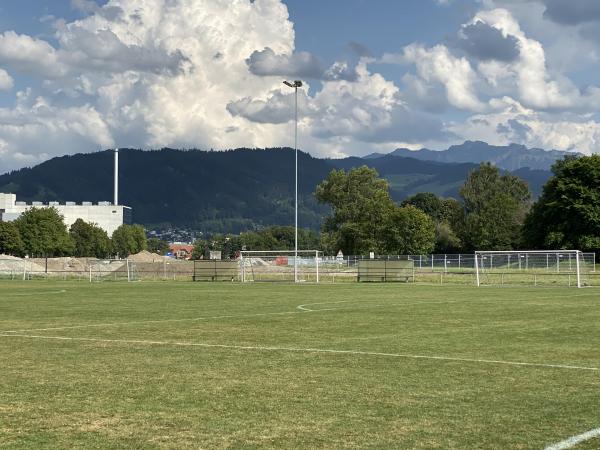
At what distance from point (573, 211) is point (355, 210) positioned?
3403 centimetres

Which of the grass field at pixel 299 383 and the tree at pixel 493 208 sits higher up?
the tree at pixel 493 208

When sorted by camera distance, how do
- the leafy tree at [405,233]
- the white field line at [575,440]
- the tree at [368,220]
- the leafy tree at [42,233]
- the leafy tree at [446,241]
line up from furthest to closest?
the leafy tree at [42,233] < the leafy tree at [446,241] < the tree at [368,220] < the leafy tree at [405,233] < the white field line at [575,440]

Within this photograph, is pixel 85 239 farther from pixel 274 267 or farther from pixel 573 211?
pixel 274 267

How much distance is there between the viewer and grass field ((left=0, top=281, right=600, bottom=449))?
831 centimetres

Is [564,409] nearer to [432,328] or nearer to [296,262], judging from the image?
[432,328]

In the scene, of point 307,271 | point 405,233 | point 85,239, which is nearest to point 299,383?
point 307,271

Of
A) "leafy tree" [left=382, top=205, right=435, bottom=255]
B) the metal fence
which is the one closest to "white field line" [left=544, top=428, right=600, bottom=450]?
the metal fence

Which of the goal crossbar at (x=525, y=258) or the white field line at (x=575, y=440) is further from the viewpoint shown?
the goal crossbar at (x=525, y=258)

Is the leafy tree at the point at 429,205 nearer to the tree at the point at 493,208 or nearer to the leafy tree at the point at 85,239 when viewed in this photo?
the tree at the point at 493,208

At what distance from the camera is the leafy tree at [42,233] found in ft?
492

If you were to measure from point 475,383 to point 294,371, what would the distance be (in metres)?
2.91

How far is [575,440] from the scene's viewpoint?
7988mm

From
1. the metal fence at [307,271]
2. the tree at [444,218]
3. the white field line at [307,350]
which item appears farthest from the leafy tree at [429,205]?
the white field line at [307,350]

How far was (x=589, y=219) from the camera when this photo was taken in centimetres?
8938
